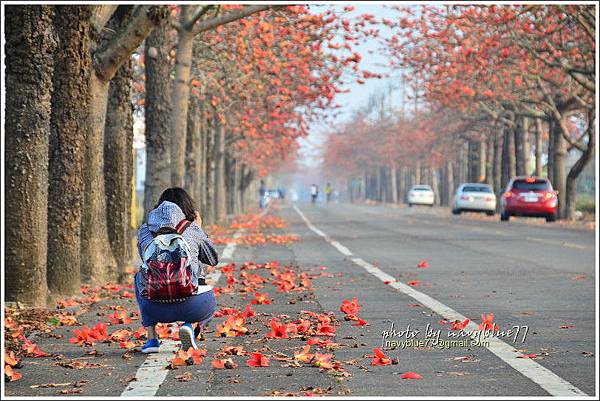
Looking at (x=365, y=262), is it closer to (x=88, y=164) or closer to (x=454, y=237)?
(x=88, y=164)

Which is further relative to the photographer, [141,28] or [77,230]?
[141,28]

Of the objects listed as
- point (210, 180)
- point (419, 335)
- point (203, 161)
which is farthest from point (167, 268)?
point (203, 161)

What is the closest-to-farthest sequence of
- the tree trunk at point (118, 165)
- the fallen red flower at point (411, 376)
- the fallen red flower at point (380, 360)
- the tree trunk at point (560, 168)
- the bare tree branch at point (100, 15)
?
1. the fallen red flower at point (411, 376)
2. the fallen red flower at point (380, 360)
3. the bare tree branch at point (100, 15)
4. the tree trunk at point (118, 165)
5. the tree trunk at point (560, 168)

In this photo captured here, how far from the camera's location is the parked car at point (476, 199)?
197 feet

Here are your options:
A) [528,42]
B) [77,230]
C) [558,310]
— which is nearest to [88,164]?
[77,230]

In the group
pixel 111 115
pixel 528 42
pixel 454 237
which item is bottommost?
pixel 454 237

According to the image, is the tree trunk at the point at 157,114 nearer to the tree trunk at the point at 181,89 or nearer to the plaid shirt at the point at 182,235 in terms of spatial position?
the tree trunk at the point at 181,89

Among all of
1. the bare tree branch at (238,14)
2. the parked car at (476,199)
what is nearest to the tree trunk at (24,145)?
the bare tree branch at (238,14)

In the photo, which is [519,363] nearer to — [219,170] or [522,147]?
[219,170]

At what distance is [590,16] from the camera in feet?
115

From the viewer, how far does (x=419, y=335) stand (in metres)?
10.6

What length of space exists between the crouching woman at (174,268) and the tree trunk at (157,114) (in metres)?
14.4

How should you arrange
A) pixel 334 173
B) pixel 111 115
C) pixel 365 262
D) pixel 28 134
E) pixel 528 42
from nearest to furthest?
pixel 28 134 < pixel 111 115 < pixel 365 262 < pixel 528 42 < pixel 334 173

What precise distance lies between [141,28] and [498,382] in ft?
29.7
